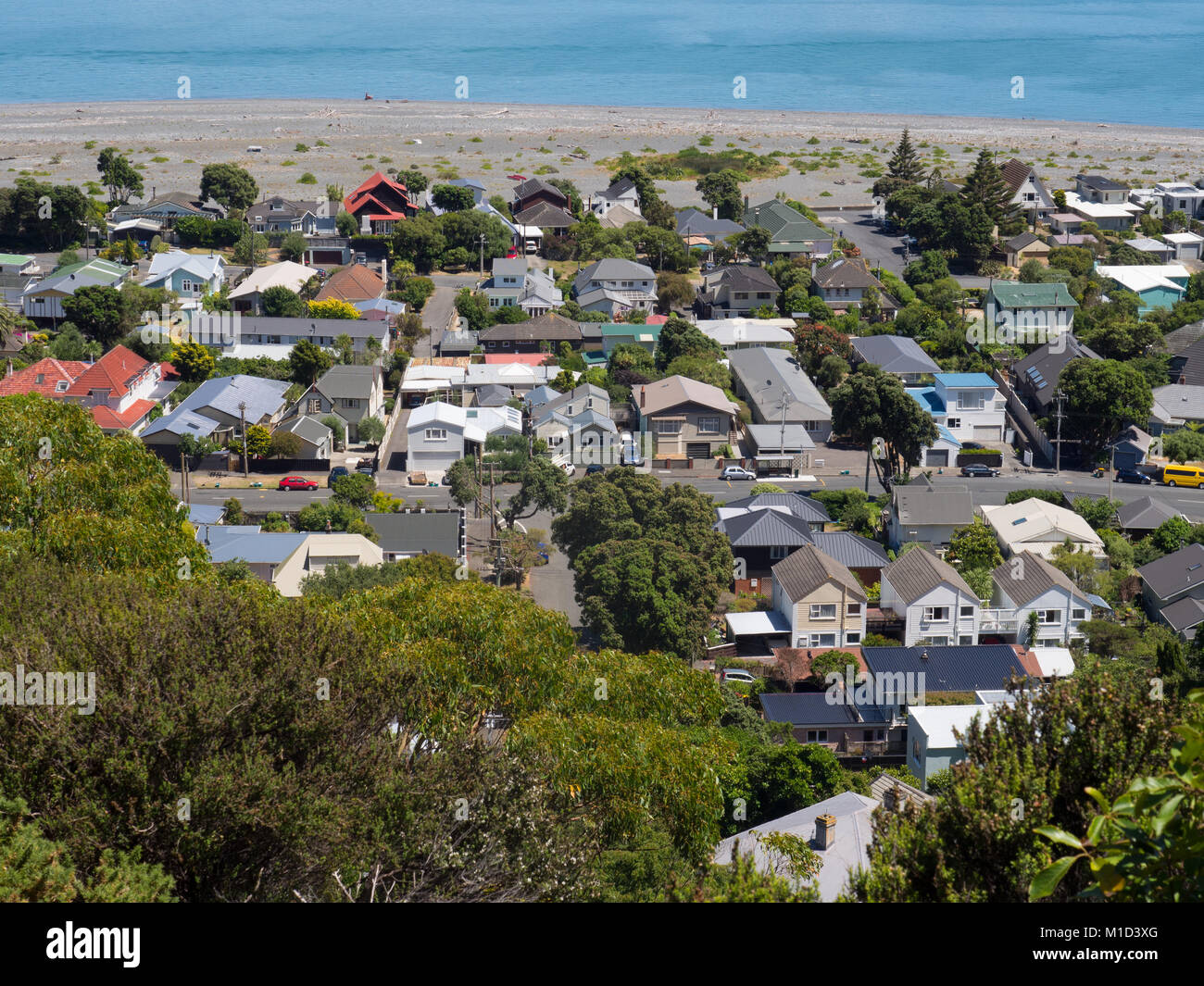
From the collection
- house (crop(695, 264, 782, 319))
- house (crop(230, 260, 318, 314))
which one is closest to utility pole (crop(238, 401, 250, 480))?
house (crop(230, 260, 318, 314))

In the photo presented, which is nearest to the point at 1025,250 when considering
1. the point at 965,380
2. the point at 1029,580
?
the point at 965,380

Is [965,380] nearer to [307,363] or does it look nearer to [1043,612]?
[1043,612]

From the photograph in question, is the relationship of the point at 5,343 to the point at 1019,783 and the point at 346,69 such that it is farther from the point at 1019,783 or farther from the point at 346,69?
the point at 346,69

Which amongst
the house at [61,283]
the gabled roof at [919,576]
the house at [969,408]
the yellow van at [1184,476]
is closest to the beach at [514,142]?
the house at [61,283]

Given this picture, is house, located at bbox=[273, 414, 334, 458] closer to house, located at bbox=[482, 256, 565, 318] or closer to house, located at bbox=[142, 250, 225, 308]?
house, located at bbox=[482, 256, 565, 318]

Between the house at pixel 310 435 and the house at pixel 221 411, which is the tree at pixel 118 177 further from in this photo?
the house at pixel 310 435

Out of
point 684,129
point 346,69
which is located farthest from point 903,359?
point 346,69
